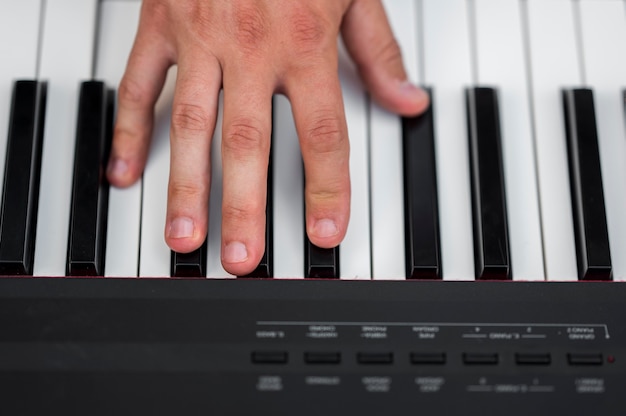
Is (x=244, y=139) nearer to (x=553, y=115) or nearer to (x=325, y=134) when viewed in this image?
(x=325, y=134)

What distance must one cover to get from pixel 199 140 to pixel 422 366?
48 centimetres

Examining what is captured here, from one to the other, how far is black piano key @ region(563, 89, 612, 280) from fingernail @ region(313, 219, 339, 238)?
385 millimetres

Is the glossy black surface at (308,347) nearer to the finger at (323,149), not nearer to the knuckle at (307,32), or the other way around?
the finger at (323,149)

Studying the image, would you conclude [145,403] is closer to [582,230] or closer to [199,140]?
[199,140]

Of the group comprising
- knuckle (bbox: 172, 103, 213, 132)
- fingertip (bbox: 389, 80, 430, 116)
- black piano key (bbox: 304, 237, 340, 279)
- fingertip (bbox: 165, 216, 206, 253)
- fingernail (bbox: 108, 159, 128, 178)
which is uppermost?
fingertip (bbox: 389, 80, 430, 116)

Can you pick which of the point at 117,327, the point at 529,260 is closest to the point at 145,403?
the point at 117,327

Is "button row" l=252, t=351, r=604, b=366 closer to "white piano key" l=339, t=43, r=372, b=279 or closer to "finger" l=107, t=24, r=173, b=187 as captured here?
"white piano key" l=339, t=43, r=372, b=279

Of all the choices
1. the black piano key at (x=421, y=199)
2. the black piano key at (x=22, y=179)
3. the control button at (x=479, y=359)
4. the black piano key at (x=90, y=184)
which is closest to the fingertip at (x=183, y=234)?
the black piano key at (x=90, y=184)

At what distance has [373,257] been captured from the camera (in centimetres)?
125

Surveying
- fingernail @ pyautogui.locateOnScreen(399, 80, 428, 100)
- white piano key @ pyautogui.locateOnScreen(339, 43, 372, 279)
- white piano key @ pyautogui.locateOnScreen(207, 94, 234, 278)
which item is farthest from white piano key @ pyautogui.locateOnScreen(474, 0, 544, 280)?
white piano key @ pyautogui.locateOnScreen(207, 94, 234, 278)

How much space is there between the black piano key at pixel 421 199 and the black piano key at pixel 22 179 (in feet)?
1.92

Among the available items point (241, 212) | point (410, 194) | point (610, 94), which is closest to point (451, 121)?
point (410, 194)

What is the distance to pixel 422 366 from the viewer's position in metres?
1.17

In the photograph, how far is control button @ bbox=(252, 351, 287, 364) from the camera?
1.17 meters
